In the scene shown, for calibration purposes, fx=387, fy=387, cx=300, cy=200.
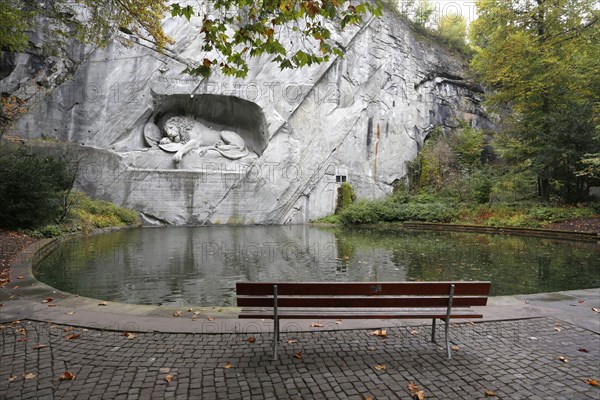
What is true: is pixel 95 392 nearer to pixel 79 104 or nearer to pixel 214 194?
pixel 214 194

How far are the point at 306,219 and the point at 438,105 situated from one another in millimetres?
14452

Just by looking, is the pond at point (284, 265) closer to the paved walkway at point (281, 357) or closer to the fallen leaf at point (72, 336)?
the paved walkway at point (281, 357)

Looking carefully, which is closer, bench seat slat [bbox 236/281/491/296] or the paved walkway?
the paved walkway

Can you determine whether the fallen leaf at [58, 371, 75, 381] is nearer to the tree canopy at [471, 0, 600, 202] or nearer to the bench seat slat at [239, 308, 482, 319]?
the bench seat slat at [239, 308, 482, 319]

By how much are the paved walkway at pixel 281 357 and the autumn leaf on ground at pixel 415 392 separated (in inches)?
1.7

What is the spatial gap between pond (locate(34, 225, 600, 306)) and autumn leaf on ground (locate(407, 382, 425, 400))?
345 centimetres

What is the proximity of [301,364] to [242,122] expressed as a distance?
76.2 feet

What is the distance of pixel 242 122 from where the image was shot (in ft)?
83.4

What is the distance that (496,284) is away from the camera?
23.3 ft

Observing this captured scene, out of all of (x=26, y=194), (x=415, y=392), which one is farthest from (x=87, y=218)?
(x=415, y=392)

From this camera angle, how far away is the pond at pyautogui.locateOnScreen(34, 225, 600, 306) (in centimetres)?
675

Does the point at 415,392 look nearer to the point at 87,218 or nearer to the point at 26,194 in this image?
the point at 26,194

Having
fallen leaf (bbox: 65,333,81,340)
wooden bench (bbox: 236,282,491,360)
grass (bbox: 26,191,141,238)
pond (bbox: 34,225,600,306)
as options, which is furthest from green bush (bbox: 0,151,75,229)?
wooden bench (bbox: 236,282,491,360)

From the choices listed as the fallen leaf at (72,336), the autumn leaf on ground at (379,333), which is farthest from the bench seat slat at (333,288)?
the fallen leaf at (72,336)
